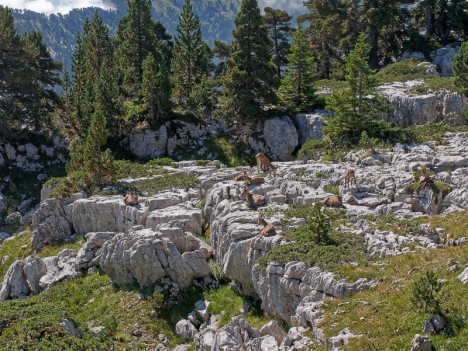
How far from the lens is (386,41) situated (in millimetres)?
62719

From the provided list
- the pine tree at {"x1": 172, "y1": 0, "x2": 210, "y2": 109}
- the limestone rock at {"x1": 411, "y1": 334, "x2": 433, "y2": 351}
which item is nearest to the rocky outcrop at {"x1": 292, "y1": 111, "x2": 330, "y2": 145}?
the pine tree at {"x1": 172, "y1": 0, "x2": 210, "y2": 109}

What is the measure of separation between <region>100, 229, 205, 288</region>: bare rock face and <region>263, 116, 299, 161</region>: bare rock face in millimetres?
19915

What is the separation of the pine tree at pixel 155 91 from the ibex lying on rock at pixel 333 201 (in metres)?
25.6

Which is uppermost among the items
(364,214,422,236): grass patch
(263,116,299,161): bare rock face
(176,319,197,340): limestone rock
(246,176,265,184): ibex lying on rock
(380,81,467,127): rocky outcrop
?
(380,81,467,127): rocky outcrop

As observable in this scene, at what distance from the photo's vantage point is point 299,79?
4838cm

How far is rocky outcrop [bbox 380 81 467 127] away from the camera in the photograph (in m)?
39.9

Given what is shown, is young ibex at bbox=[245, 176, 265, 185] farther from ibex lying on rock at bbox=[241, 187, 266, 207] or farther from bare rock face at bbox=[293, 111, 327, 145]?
bare rock face at bbox=[293, 111, 327, 145]

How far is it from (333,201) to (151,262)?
11.2m

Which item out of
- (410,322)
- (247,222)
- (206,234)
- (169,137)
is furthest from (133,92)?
(410,322)

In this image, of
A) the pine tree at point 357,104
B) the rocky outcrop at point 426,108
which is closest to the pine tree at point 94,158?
the pine tree at point 357,104

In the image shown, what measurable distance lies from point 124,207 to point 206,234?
Result: 6.49m

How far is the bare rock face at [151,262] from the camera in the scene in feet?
86.8

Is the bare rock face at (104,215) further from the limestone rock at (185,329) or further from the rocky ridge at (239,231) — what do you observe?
the limestone rock at (185,329)

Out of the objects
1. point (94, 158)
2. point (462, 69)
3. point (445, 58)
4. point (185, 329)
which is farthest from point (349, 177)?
point (445, 58)
